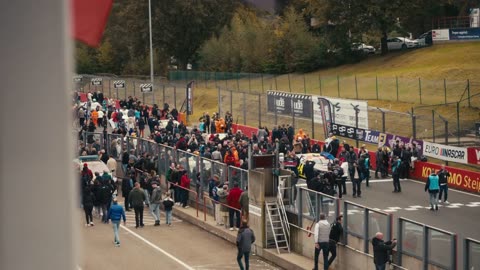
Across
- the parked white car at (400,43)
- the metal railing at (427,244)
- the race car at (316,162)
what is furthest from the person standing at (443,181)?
the parked white car at (400,43)

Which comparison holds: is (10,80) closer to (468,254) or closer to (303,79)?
(468,254)

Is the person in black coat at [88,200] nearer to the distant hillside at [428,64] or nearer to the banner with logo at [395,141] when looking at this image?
the banner with logo at [395,141]

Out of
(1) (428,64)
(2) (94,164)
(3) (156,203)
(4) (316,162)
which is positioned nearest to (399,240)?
(3) (156,203)

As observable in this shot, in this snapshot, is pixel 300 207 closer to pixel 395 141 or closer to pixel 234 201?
pixel 234 201

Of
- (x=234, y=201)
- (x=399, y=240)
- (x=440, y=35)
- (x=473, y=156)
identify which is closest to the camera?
(x=399, y=240)

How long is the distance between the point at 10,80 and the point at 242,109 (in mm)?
51185

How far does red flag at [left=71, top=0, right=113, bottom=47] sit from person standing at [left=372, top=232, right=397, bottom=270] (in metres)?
14.8

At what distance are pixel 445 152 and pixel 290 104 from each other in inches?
527

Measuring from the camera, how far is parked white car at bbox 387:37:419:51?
85075 mm

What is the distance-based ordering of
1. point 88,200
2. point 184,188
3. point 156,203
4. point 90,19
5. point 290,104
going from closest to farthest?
point 90,19
point 88,200
point 156,203
point 184,188
point 290,104

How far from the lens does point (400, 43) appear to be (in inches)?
3438

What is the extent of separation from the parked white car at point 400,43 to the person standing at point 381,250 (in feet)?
227

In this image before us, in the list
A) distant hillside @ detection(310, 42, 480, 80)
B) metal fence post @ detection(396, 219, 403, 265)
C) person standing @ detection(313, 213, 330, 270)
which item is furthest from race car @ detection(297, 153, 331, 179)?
distant hillside @ detection(310, 42, 480, 80)

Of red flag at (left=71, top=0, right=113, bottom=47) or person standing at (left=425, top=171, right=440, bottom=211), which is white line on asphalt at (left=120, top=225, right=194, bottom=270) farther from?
red flag at (left=71, top=0, right=113, bottom=47)
